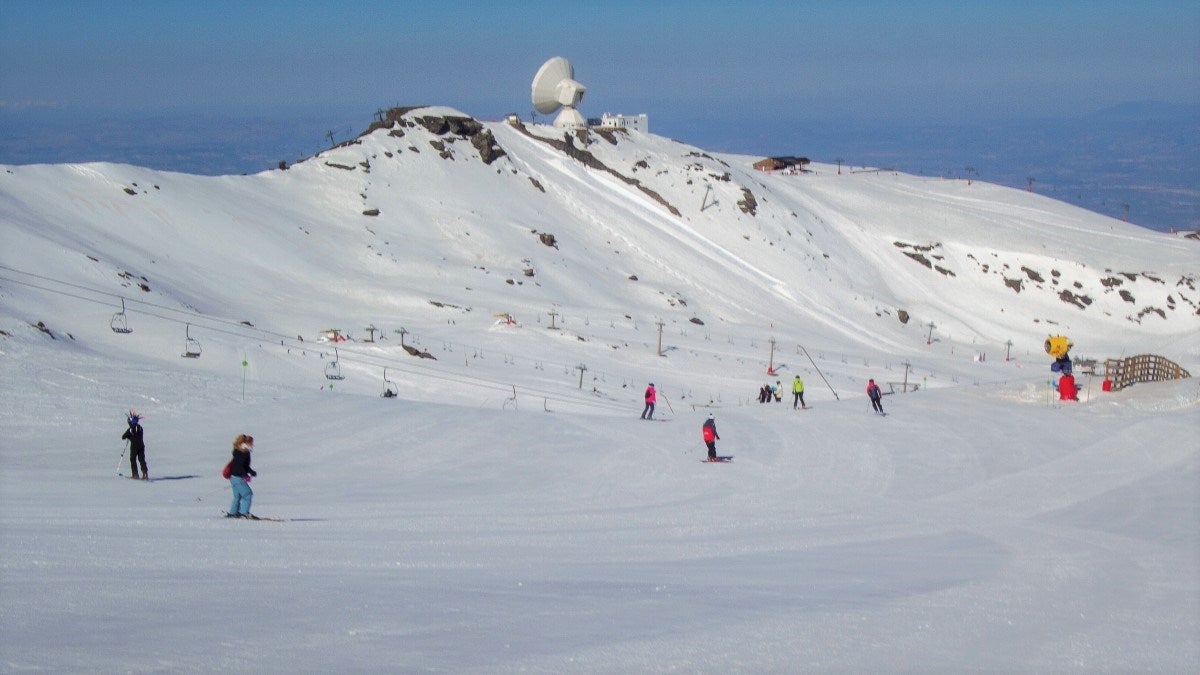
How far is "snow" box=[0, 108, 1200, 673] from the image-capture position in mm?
9727

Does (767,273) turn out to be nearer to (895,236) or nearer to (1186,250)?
(895,236)

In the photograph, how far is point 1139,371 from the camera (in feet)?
115

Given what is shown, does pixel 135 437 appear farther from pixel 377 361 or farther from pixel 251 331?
pixel 251 331

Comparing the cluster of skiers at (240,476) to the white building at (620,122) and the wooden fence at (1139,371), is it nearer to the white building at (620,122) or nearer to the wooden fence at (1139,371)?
the wooden fence at (1139,371)

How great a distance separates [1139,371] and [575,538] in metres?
26.2

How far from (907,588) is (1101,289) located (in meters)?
74.1

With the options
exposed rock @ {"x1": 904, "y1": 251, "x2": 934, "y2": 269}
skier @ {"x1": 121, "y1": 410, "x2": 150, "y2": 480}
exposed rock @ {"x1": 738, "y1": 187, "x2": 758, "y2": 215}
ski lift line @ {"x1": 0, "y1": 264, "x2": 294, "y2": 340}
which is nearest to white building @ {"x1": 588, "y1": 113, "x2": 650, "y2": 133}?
exposed rock @ {"x1": 738, "y1": 187, "x2": 758, "y2": 215}

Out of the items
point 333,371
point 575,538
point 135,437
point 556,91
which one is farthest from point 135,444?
point 556,91

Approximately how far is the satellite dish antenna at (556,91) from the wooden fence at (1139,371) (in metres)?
65.8

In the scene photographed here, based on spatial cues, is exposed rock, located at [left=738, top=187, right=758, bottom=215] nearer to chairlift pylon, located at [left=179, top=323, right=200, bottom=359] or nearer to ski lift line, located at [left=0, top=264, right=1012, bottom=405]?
ski lift line, located at [left=0, top=264, right=1012, bottom=405]

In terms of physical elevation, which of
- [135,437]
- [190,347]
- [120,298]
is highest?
[120,298]

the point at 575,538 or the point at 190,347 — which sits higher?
the point at 190,347

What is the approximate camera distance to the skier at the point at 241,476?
45.3 feet

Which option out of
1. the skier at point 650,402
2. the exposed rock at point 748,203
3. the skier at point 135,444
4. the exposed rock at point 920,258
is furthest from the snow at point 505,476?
the exposed rock at point 920,258
